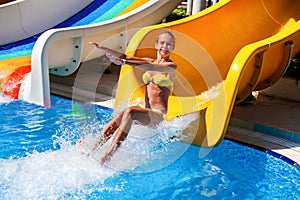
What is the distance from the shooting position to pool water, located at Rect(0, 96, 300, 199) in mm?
3568

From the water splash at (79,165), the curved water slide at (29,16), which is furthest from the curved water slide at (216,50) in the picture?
the curved water slide at (29,16)

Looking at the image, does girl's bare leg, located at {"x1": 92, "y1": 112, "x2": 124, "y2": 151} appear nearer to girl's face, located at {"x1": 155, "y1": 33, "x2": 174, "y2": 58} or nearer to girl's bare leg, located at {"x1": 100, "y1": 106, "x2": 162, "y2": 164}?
girl's bare leg, located at {"x1": 100, "y1": 106, "x2": 162, "y2": 164}

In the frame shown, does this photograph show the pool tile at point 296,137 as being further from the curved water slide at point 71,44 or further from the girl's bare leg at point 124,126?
the curved water slide at point 71,44

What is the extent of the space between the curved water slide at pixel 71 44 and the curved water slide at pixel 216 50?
148cm

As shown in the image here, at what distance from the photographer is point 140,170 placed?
3.96 m

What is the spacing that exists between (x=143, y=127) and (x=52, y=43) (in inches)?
94.9

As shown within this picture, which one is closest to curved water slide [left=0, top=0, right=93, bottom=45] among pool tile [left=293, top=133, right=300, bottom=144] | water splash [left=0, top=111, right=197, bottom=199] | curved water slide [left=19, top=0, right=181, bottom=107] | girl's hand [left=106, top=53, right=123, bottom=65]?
curved water slide [left=19, top=0, right=181, bottom=107]

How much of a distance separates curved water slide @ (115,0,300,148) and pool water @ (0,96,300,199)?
0.31m

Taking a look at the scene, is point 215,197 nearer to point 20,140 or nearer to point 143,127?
point 143,127

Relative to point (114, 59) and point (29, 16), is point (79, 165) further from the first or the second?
point (29, 16)

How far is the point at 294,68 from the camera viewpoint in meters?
6.11

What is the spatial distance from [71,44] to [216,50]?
2.15m

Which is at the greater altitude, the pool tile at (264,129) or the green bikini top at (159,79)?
the green bikini top at (159,79)

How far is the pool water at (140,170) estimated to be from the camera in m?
3.57
